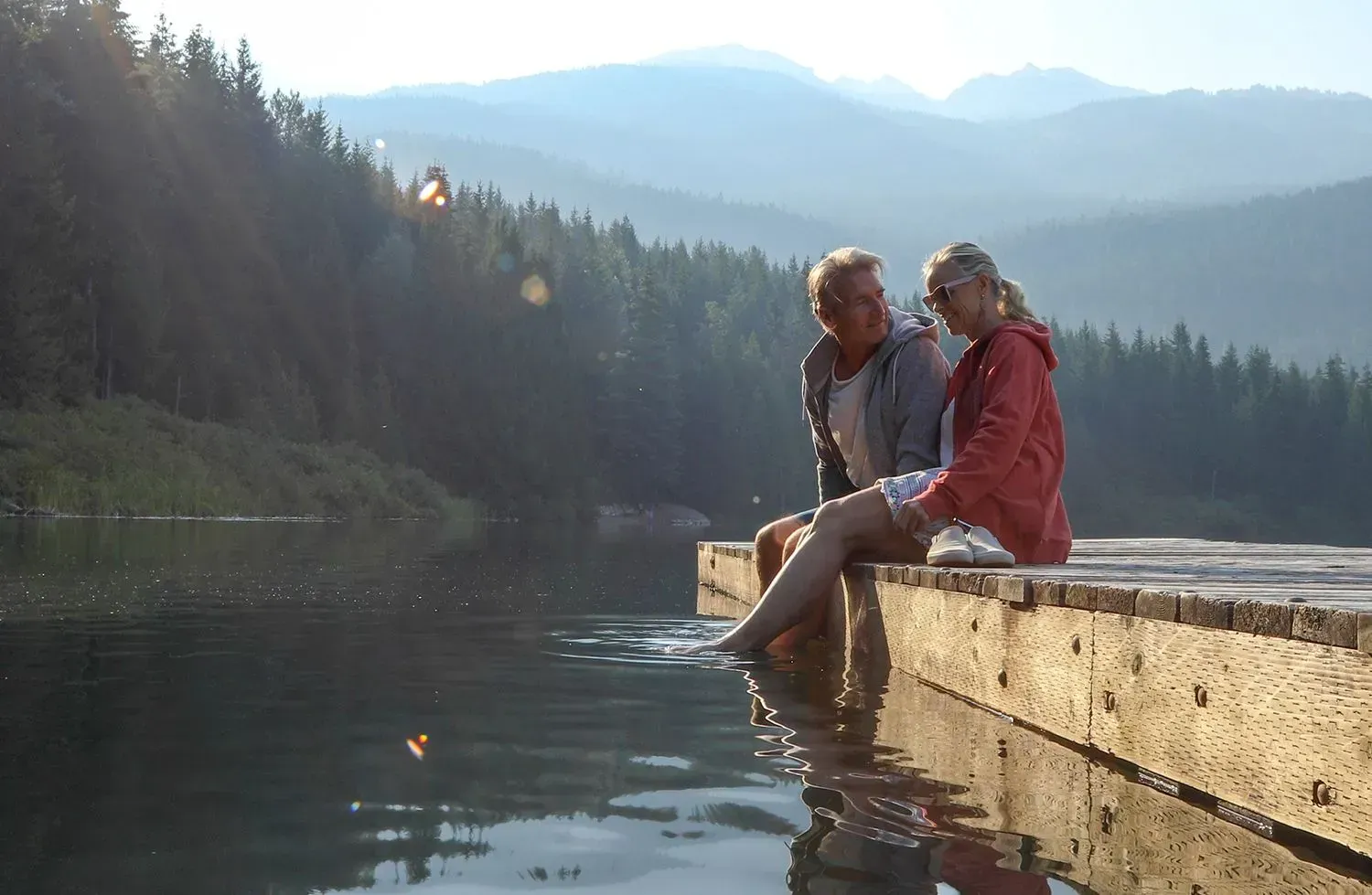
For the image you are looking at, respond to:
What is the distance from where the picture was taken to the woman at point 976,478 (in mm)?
5234

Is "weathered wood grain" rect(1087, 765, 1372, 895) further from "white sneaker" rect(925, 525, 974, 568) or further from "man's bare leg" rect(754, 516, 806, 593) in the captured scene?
"man's bare leg" rect(754, 516, 806, 593)

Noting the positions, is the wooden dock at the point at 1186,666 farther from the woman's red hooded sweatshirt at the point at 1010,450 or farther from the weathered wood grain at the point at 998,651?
the woman's red hooded sweatshirt at the point at 1010,450

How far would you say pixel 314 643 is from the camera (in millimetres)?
6418

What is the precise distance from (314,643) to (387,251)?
5852 cm

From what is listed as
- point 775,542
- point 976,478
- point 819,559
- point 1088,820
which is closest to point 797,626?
point 775,542

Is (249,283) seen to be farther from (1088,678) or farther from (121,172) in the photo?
(1088,678)

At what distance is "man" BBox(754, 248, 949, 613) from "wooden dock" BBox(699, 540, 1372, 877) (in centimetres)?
60

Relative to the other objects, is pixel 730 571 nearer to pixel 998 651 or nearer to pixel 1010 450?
pixel 1010 450

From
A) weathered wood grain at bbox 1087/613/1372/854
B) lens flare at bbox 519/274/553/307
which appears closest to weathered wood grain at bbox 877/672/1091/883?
weathered wood grain at bbox 1087/613/1372/854

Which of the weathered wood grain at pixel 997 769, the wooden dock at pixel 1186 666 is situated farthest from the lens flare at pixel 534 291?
the weathered wood grain at pixel 997 769

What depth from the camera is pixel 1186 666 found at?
3.41 metres

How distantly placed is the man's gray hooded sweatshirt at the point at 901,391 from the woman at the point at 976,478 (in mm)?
223

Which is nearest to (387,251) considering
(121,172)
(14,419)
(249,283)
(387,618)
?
(249,283)

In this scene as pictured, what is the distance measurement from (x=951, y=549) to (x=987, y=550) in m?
0.13
